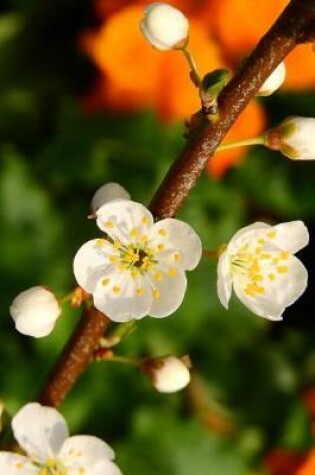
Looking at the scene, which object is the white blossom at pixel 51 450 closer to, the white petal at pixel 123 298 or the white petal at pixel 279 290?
the white petal at pixel 123 298

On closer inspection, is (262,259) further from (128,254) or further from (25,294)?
(25,294)

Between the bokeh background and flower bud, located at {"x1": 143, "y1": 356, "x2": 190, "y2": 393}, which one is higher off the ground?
the bokeh background

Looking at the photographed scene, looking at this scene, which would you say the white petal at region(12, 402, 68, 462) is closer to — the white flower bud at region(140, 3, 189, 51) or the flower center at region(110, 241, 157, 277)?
the flower center at region(110, 241, 157, 277)

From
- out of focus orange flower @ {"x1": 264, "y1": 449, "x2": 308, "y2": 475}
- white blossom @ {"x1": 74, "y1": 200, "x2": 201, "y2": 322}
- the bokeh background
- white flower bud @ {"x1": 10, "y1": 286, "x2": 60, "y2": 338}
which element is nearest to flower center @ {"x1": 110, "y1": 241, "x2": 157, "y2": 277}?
white blossom @ {"x1": 74, "y1": 200, "x2": 201, "y2": 322}

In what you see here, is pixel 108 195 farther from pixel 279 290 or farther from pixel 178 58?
pixel 178 58

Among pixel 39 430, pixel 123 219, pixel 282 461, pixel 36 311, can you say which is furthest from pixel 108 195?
pixel 282 461

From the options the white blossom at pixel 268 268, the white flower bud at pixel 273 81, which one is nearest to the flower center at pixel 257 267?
the white blossom at pixel 268 268

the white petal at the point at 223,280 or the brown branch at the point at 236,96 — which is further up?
the brown branch at the point at 236,96
